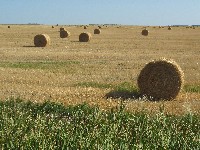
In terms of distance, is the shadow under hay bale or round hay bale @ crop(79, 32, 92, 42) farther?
round hay bale @ crop(79, 32, 92, 42)

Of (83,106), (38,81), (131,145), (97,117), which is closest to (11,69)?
(38,81)

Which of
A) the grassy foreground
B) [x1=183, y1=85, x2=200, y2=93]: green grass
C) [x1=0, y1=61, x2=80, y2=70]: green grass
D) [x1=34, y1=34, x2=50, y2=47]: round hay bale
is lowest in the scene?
[x1=183, y1=85, x2=200, y2=93]: green grass

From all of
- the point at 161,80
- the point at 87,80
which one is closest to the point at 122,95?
the point at 161,80

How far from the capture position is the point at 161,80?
67.1ft

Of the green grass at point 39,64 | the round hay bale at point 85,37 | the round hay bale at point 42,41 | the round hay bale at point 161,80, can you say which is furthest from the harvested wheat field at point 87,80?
the round hay bale at point 85,37

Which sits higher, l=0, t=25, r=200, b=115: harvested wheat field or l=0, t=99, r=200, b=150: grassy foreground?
l=0, t=99, r=200, b=150: grassy foreground

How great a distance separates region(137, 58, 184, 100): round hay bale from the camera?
65.8 ft

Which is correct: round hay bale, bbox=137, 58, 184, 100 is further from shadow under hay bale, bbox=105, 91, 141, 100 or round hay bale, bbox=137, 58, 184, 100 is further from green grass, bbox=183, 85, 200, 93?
green grass, bbox=183, 85, 200, 93

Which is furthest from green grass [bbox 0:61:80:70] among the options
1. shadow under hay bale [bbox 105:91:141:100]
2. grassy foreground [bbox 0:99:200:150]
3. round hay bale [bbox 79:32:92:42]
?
round hay bale [bbox 79:32:92:42]

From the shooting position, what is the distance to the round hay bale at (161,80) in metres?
20.0

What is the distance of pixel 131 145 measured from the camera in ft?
30.8

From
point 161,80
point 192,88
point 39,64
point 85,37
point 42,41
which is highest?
point 161,80

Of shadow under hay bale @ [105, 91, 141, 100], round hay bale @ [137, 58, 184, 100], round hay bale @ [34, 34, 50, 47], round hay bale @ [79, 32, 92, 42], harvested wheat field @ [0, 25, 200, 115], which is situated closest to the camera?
harvested wheat field @ [0, 25, 200, 115]

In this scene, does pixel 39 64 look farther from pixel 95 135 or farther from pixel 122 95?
pixel 95 135
